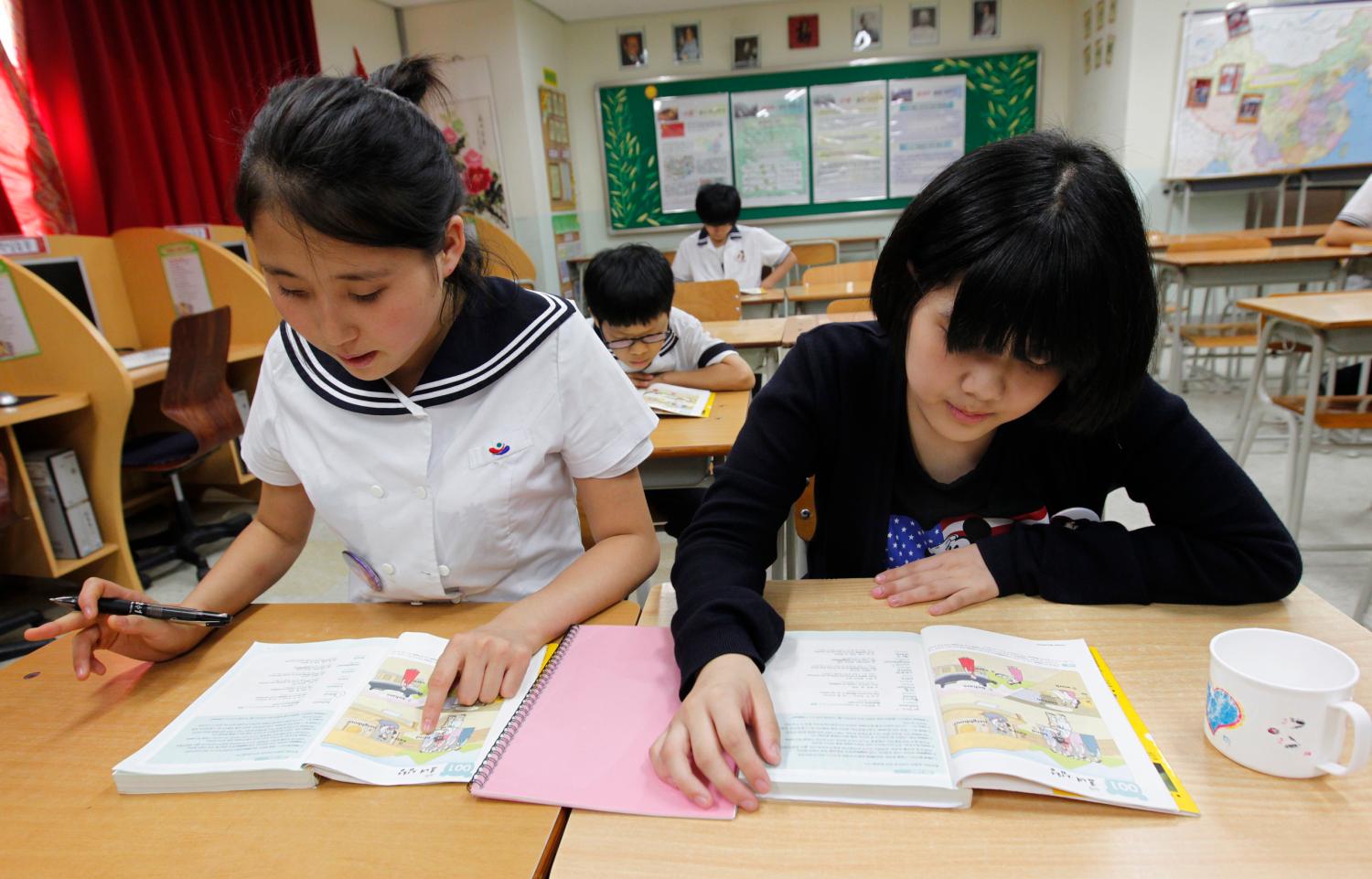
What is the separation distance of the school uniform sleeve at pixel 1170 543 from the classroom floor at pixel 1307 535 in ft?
4.15

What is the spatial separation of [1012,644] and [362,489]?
714mm

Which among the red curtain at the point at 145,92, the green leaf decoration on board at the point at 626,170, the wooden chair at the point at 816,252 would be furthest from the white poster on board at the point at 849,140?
the red curtain at the point at 145,92

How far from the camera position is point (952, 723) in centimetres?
57

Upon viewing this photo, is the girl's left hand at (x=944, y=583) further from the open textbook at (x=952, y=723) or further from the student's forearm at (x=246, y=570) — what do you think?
the student's forearm at (x=246, y=570)

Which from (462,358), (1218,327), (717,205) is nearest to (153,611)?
(462,358)

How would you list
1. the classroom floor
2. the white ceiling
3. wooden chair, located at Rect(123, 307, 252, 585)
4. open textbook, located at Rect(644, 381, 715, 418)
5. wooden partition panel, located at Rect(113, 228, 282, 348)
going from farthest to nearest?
the white ceiling, wooden partition panel, located at Rect(113, 228, 282, 348), wooden chair, located at Rect(123, 307, 252, 585), the classroom floor, open textbook, located at Rect(644, 381, 715, 418)

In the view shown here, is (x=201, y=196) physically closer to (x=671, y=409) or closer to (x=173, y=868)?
(x=671, y=409)

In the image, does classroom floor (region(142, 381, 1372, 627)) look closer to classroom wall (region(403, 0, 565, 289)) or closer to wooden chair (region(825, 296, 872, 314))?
wooden chair (region(825, 296, 872, 314))

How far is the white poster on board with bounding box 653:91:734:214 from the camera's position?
19.6 ft

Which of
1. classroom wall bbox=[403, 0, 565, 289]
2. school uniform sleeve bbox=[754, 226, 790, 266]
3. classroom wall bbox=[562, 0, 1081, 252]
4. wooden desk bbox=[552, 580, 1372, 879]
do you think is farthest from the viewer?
classroom wall bbox=[562, 0, 1081, 252]

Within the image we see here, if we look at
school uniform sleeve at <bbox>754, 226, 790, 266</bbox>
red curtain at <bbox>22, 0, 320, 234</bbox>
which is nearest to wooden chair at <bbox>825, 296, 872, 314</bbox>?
school uniform sleeve at <bbox>754, 226, 790, 266</bbox>

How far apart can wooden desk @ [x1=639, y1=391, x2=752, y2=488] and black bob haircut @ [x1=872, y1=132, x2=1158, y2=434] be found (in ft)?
3.09

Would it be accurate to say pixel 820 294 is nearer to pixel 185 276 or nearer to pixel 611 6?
pixel 185 276

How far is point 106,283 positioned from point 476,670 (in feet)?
10.5
